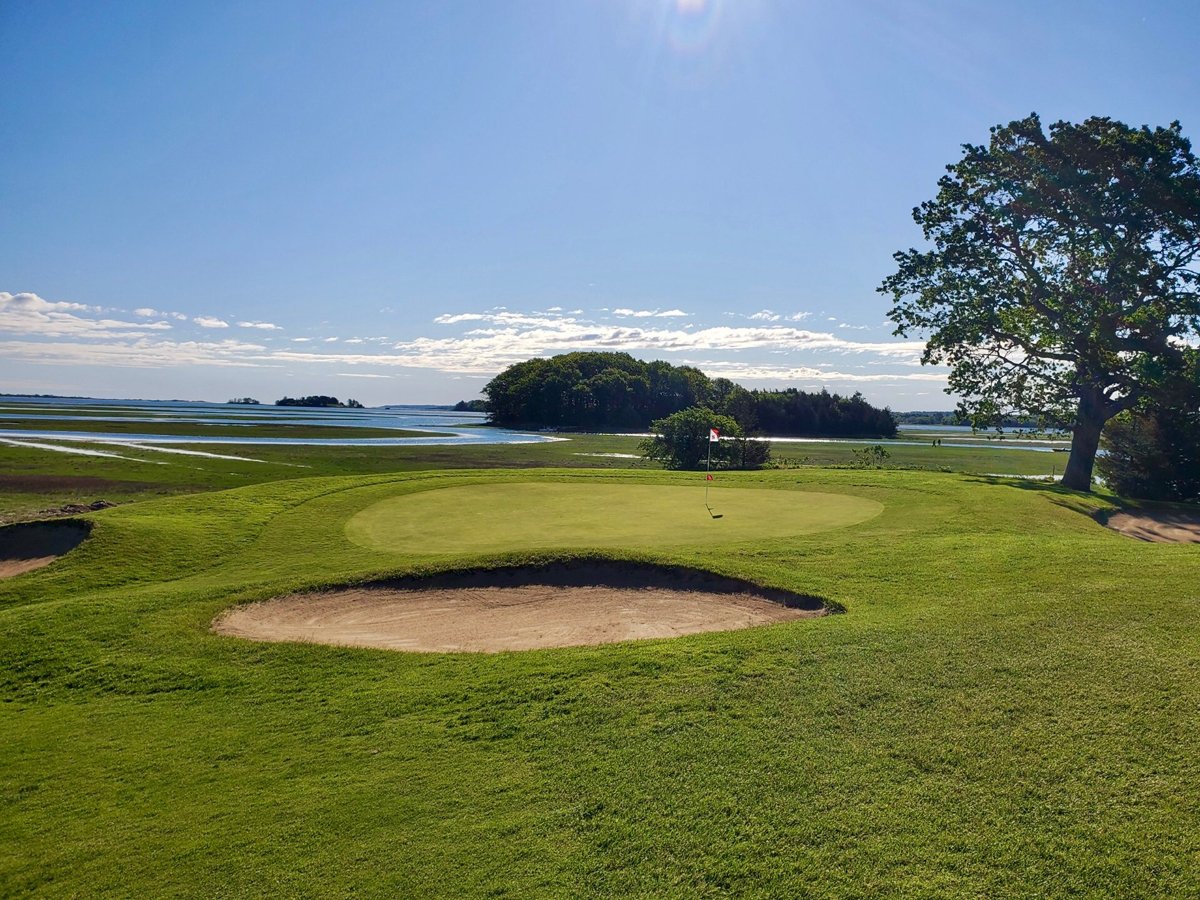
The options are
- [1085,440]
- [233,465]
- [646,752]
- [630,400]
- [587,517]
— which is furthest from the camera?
[630,400]

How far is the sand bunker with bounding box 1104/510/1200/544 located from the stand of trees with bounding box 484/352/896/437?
237 feet

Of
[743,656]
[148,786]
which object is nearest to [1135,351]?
[743,656]

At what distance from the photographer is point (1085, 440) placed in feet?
91.7

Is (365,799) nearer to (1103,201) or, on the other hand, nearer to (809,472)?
(809,472)

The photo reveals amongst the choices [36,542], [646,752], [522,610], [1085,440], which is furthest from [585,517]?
[1085,440]

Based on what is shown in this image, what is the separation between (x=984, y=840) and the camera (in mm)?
4668

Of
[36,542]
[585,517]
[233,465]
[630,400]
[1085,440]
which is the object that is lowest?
[233,465]

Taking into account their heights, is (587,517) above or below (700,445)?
below

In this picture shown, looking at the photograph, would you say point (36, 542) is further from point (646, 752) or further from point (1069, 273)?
point (1069, 273)

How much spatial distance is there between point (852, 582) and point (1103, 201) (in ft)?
75.2

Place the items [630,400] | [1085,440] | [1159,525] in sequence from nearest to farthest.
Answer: [1159,525] → [1085,440] → [630,400]

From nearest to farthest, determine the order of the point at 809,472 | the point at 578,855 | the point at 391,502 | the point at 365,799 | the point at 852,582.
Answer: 1. the point at 578,855
2. the point at 365,799
3. the point at 852,582
4. the point at 391,502
5. the point at 809,472

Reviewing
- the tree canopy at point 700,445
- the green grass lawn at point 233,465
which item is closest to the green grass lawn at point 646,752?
the green grass lawn at point 233,465

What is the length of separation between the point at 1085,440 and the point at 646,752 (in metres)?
29.5
